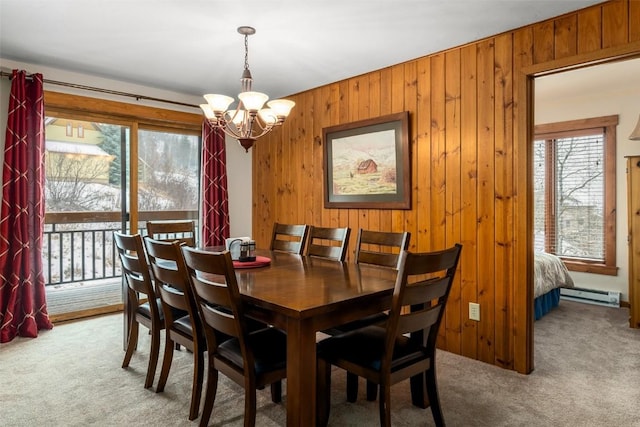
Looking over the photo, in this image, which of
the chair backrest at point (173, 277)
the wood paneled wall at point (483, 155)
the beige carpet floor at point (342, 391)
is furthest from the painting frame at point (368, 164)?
the chair backrest at point (173, 277)

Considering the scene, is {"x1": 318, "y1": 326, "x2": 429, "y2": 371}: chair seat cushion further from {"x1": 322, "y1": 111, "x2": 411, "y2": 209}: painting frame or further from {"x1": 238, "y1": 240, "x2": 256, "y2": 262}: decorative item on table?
{"x1": 322, "y1": 111, "x2": 411, "y2": 209}: painting frame

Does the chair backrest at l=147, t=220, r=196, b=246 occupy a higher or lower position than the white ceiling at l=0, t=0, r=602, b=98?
lower

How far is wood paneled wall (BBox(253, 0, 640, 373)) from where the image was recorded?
2.51m

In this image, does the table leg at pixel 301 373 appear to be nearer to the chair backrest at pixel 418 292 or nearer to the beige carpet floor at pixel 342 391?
the chair backrest at pixel 418 292

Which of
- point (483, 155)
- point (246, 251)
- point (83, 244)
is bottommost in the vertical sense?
point (83, 244)

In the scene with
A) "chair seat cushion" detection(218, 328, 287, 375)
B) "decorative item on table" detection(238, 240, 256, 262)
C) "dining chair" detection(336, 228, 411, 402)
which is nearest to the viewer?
"chair seat cushion" detection(218, 328, 287, 375)

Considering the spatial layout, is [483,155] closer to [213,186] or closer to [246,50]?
[246,50]

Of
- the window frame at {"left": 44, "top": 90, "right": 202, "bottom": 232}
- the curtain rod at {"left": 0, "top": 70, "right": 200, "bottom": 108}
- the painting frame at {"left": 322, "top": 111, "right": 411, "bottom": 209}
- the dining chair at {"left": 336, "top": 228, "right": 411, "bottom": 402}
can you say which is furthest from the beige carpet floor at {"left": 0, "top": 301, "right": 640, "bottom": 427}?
the curtain rod at {"left": 0, "top": 70, "right": 200, "bottom": 108}

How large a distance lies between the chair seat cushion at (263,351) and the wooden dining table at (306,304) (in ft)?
0.59

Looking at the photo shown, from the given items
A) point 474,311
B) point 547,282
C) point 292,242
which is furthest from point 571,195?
point 292,242

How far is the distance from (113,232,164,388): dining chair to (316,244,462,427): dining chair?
43.7 inches

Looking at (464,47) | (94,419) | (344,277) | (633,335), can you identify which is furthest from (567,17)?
(94,419)

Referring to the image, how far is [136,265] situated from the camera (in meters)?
2.42

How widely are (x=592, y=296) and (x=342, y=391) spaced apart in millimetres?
3695
